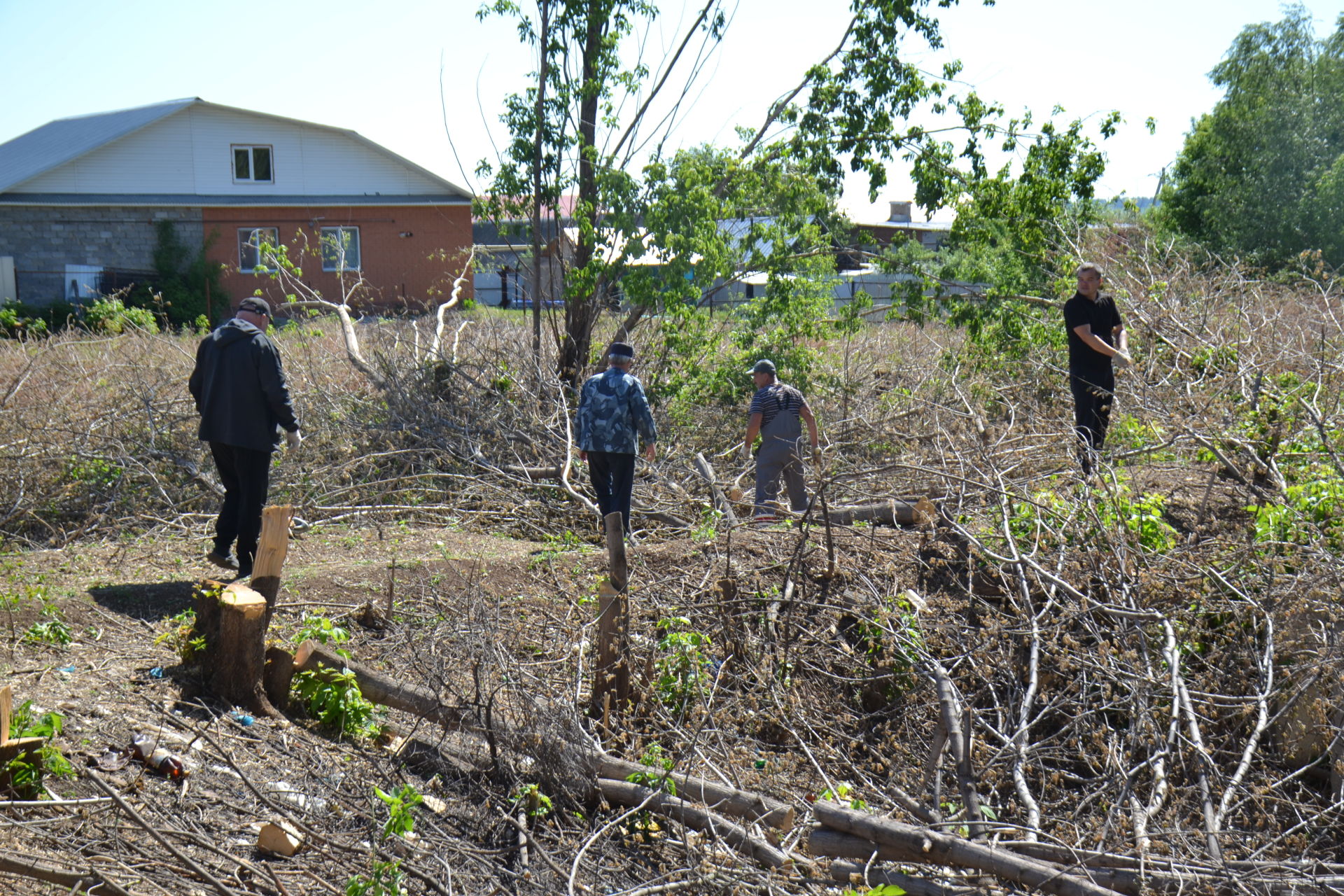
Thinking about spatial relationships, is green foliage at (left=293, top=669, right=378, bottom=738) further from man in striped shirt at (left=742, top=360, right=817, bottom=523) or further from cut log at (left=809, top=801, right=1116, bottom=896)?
man in striped shirt at (left=742, top=360, right=817, bottom=523)

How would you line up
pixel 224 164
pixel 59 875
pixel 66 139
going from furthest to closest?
pixel 66 139
pixel 224 164
pixel 59 875

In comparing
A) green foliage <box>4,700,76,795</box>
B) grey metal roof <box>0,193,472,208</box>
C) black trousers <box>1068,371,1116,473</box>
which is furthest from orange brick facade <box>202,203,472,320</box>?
green foliage <box>4,700,76,795</box>

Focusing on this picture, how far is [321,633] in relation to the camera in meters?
5.46

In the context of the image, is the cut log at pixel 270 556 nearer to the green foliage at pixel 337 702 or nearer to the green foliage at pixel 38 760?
the green foliage at pixel 337 702

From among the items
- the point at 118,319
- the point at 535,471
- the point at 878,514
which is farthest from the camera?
the point at 118,319

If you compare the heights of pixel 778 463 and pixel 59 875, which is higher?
pixel 778 463

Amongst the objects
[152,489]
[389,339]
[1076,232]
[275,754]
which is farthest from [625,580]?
[1076,232]

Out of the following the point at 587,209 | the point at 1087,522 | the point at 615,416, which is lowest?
the point at 1087,522

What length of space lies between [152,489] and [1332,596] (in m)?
8.67

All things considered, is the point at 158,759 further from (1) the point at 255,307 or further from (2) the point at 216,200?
(2) the point at 216,200

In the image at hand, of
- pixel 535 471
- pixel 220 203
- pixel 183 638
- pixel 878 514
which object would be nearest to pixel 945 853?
pixel 183 638

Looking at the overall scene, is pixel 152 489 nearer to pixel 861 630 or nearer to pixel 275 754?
pixel 275 754

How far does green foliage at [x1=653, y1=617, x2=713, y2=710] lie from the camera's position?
5258mm

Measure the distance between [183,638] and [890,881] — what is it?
3664 millimetres
